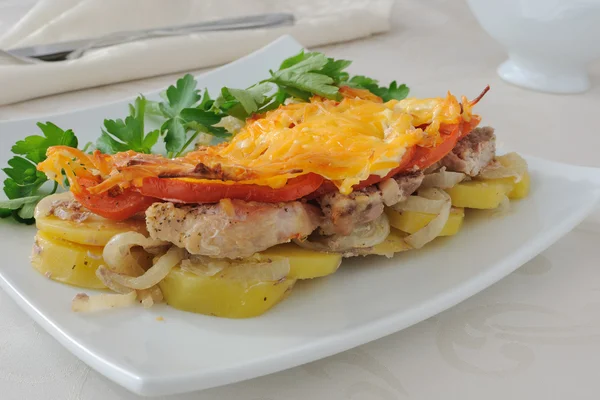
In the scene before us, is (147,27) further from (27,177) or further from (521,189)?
(521,189)

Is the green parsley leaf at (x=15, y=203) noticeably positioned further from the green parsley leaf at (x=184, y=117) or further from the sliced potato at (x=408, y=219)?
the sliced potato at (x=408, y=219)

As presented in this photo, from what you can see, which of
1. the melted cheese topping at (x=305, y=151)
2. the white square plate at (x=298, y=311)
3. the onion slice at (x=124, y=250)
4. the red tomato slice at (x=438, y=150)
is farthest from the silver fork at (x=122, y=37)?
the red tomato slice at (x=438, y=150)

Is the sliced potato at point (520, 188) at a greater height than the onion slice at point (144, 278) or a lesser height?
lesser

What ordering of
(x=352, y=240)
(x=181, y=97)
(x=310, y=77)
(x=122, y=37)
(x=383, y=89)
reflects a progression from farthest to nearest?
1. (x=122, y=37)
2. (x=383, y=89)
3. (x=181, y=97)
4. (x=310, y=77)
5. (x=352, y=240)

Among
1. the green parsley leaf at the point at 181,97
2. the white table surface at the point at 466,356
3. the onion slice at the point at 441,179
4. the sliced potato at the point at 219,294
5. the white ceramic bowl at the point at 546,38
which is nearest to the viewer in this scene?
the white table surface at the point at 466,356

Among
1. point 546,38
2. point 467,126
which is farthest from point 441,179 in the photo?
point 546,38

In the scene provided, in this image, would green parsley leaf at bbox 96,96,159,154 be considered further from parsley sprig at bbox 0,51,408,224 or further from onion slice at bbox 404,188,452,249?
onion slice at bbox 404,188,452,249

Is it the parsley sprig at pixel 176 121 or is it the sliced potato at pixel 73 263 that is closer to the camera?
the sliced potato at pixel 73 263
